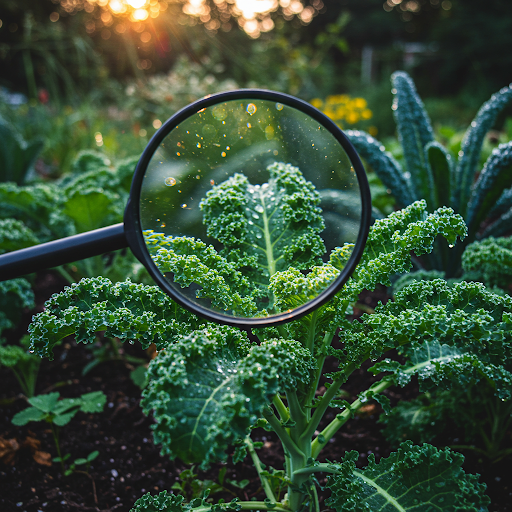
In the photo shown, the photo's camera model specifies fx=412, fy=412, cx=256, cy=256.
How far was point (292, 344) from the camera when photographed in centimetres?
99

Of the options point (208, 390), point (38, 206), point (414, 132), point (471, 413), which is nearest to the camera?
point (208, 390)

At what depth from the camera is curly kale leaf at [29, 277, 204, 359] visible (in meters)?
0.99

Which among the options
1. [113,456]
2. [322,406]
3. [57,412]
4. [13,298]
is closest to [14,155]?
[13,298]

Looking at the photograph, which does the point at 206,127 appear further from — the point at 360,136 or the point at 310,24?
the point at 310,24

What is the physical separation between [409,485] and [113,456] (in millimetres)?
1109

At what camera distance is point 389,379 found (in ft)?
3.57

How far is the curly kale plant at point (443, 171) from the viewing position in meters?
2.00

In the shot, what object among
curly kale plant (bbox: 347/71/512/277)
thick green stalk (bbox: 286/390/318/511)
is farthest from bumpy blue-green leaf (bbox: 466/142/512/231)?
thick green stalk (bbox: 286/390/318/511)

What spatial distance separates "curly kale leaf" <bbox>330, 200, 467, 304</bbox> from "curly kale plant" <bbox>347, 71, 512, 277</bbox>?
3.20 ft

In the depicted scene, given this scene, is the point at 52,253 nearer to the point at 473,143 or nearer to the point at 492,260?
the point at 492,260

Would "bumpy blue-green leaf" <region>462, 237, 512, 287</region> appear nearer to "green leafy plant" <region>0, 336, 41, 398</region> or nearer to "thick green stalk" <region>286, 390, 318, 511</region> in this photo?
"thick green stalk" <region>286, 390, 318, 511</region>

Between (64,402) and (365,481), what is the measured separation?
3.87ft

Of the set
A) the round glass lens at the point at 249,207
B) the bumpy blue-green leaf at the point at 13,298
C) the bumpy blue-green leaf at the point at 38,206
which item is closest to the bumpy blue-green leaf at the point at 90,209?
the bumpy blue-green leaf at the point at 38,206

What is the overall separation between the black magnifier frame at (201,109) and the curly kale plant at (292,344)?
0.17 feet
